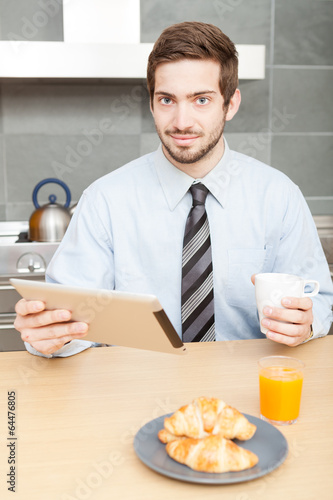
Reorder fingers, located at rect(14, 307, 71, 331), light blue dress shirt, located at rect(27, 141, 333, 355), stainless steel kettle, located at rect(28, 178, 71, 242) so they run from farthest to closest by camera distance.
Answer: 1. stainless steel kettle, located at rect(28, 178, 71, 242)
2. light blue dress shirt, located at rect(27, 141, 333, 355)
3. fingers, located at rect(14, 307, 71, 331)

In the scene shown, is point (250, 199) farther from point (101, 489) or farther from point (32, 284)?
point (101, 489)

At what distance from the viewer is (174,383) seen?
1091 mm

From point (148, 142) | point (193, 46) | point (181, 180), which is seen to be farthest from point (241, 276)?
point (148, 142)

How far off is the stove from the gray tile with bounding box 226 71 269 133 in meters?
1.15

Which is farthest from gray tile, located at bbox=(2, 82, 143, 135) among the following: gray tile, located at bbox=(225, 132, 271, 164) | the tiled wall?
gray tile, located at bbox=(225, 132, 271, 164)

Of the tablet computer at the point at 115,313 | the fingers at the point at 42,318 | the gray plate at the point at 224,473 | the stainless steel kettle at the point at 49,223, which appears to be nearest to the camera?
the gray plate at the point at 224,473

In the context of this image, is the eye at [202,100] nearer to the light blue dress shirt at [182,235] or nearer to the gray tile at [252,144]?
the light blue dress shirt at [182,235]

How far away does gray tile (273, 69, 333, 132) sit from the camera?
298cm

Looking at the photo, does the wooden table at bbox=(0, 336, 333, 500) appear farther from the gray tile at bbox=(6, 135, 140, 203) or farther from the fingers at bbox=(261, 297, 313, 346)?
the gray tile at bbox=(6, 135, 140, 203)

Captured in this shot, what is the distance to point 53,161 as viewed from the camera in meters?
2.84

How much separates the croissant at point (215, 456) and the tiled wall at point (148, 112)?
2.18 m

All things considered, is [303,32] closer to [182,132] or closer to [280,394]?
[182,132]

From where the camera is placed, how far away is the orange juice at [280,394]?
929 mm

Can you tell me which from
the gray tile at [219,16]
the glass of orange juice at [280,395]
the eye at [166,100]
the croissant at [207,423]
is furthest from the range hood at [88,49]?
the croissant at [207,423]
